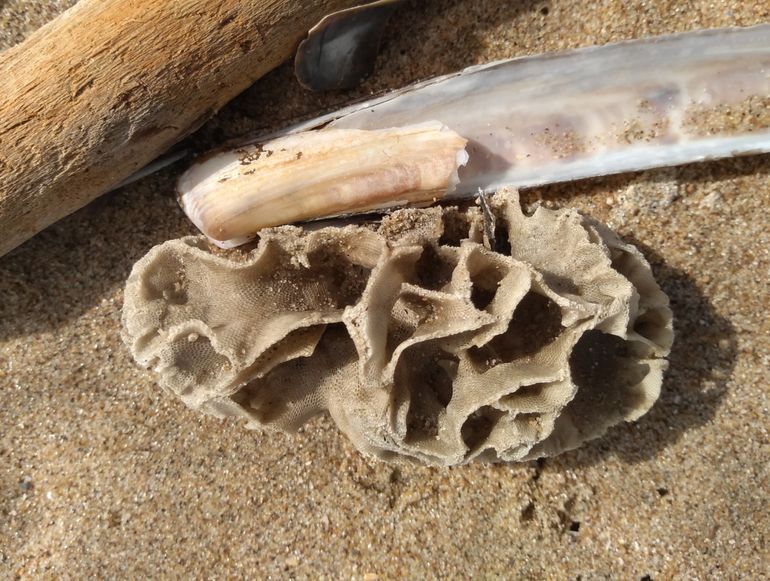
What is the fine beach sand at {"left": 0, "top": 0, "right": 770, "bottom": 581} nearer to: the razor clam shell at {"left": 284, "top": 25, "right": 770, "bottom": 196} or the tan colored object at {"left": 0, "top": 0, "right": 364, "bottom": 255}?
the razor clam shell at {"left": 284, "top": 25, "right": 770, "bottom": 196}

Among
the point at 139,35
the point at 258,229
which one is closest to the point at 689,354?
the point at 258,229

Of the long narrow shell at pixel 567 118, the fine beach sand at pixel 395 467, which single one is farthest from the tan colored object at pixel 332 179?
the fine beach sand at pixel 395 467

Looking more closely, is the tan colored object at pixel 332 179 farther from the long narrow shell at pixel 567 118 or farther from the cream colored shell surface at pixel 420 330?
the cream colored shell surface at pixel 420 330

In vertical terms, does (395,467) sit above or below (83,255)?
below

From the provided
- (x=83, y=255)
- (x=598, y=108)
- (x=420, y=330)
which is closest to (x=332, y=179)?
(x=420, y=330)

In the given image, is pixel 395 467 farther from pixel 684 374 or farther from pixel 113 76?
pixel 113 76

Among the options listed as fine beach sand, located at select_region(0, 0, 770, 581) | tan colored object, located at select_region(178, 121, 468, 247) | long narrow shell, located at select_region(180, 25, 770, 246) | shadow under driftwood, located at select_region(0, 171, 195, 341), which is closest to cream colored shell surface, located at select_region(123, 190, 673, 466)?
tan colored object, located at select_region(178, 121, 468, 247)
